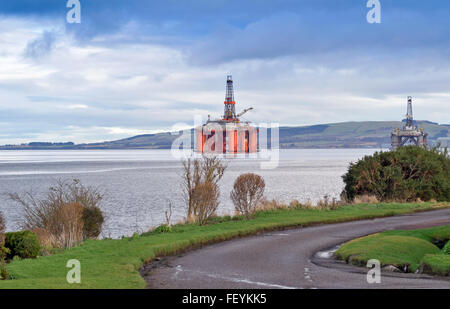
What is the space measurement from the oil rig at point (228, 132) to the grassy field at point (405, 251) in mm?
126578

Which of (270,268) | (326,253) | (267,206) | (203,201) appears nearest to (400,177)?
(267,206)

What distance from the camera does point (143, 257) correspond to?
15.4 metres

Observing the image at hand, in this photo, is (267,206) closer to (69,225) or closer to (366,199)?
(366,199)

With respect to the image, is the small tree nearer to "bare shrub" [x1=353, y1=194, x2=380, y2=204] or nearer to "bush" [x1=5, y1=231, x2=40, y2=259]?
"bare shrub" [x1=353, y1=194, x2=380, y2=204]

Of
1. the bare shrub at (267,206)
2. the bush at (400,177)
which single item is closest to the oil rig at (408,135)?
the bush at (400,177)

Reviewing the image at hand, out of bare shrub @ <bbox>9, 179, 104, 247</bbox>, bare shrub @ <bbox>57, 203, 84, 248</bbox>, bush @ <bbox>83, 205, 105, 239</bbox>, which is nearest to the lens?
bare shrub @ <bbox>57, 203, 84, 248</bbox>

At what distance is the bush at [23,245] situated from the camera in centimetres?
1561

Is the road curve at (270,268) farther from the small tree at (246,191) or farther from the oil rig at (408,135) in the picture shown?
the oil rig at (408,135)

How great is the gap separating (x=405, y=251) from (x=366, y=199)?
60.1ft

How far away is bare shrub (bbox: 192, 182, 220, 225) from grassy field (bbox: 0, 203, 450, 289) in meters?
0.68

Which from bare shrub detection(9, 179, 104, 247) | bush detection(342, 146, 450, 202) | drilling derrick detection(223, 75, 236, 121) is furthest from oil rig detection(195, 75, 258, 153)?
bare shrub detection(9, 179, 104, 247)

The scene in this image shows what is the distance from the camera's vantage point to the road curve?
12125 mm
